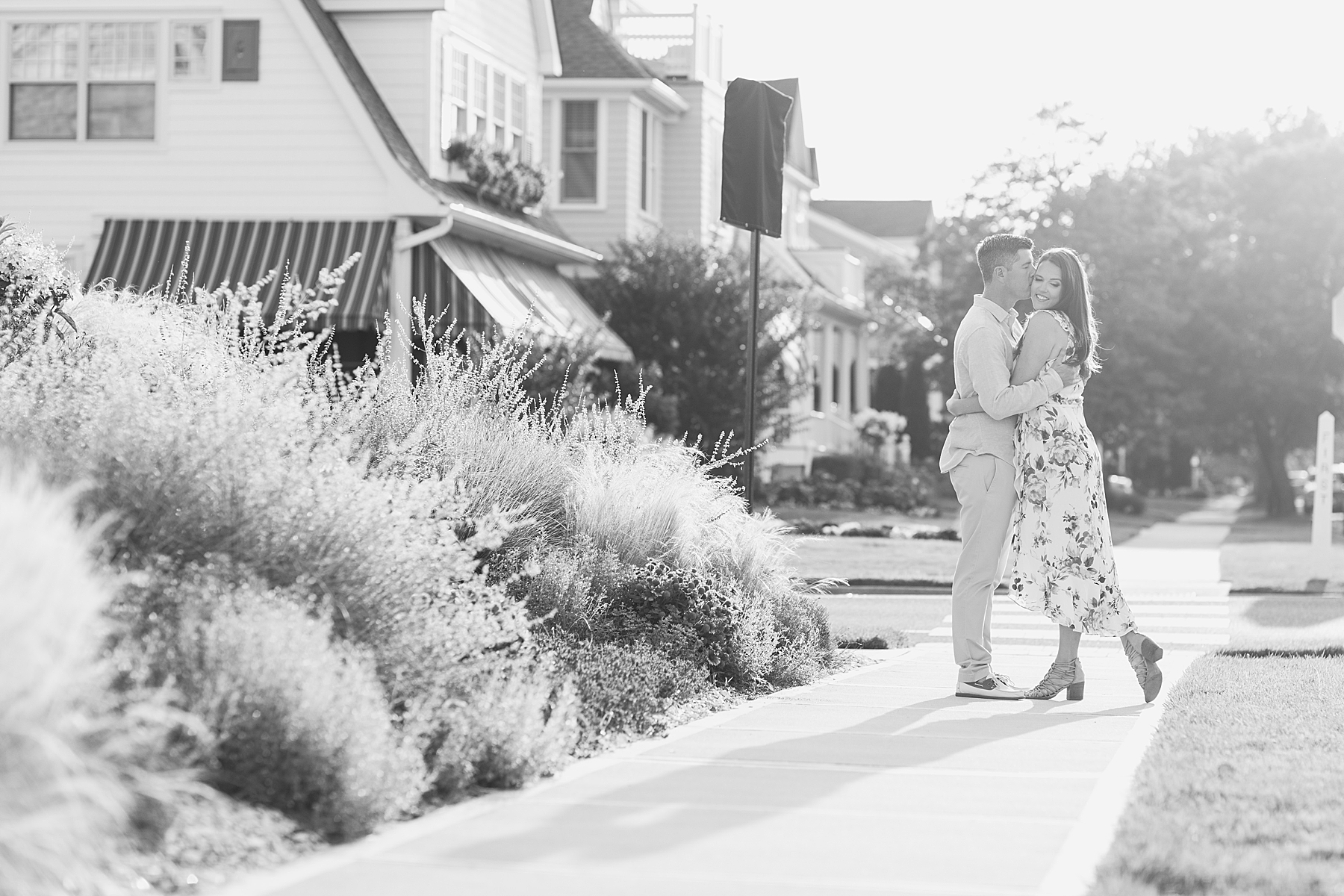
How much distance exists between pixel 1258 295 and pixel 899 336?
10638 mm

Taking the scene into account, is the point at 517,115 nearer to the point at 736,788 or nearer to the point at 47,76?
the point at 47,76

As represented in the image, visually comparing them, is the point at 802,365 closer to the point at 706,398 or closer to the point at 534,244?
the point at 706,398

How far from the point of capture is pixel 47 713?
4113mm

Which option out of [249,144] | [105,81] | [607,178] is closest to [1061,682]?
[249,144]

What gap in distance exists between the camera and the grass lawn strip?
4.88m

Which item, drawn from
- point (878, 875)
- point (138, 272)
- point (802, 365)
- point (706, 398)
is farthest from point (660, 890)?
point (802, 365)

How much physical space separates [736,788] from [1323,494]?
14.7m

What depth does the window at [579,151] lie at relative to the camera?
1112 inches

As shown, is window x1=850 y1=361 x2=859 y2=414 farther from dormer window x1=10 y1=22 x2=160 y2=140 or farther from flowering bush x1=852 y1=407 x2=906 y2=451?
dormer window x1=10 y1=22 x2=160 y2=140

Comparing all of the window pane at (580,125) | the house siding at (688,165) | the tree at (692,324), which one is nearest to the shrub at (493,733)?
the tree at (692,324)

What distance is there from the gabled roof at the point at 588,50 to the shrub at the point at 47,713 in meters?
24.0

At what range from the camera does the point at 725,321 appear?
26812mm

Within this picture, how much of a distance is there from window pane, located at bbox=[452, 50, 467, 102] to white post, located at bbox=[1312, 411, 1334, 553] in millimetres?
11508

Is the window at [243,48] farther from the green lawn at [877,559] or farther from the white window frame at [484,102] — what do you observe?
the green lawn at [877,559]
